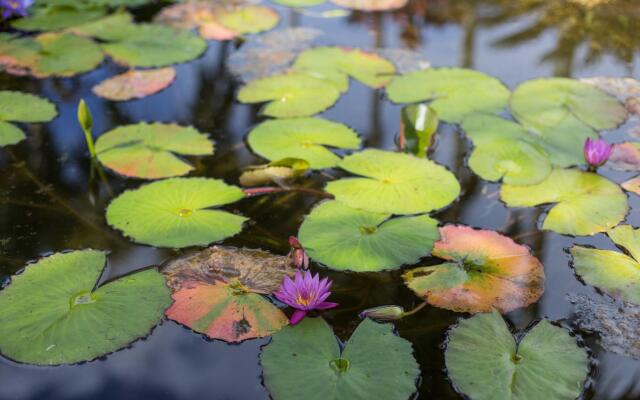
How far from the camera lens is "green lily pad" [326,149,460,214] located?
1840 mm

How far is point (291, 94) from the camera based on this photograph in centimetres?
246

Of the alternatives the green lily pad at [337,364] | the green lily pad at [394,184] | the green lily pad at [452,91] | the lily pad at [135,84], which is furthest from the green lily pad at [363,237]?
the lily pad at [135,84]

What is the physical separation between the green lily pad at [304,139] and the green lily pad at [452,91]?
362mm

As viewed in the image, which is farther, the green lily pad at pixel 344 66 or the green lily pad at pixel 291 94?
the green lily pad at pixel 344 66

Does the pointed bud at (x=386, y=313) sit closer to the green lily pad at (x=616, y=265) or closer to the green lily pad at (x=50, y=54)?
the green lily pad at (x=616, y=265)

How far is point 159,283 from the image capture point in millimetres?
1570

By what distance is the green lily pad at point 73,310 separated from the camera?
1.40 m

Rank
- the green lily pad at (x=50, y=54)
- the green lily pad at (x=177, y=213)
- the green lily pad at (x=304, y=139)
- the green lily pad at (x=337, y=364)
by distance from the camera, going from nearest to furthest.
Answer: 1. the green lily pad at (x=337, y=364)
2. the green lily pad at (x=177, y=213)
3. the green lily pad at (x=304, y=139)
4. the green lily pad at (x=50, y=54)

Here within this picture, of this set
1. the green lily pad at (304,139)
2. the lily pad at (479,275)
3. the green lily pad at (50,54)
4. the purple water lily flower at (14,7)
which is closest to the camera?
the lily pad at (479,275)

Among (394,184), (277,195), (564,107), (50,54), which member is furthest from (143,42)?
(564,107)

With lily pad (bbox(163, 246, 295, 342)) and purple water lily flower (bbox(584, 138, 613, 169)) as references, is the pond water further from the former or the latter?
purple water lily flower (bbox(584, 138, 613, 169))

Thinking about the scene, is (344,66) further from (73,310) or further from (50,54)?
(73,310)

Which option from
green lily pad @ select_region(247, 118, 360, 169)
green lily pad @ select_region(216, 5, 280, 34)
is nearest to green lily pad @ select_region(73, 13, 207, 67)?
green lily pad @ select_region(216, 5, 280, 34)


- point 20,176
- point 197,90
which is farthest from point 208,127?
point 20,176
